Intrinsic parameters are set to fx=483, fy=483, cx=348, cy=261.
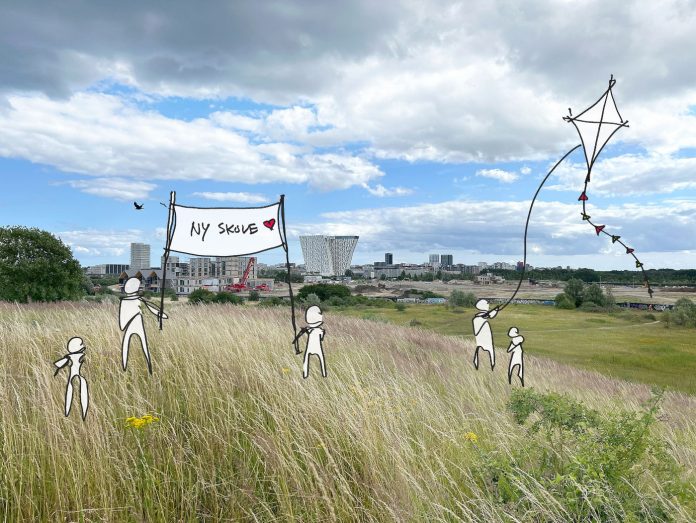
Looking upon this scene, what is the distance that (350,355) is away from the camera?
7.87 meters

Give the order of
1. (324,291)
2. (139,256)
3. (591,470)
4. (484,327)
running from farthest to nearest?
(324,291), (139,256), (484,327), (591,470)

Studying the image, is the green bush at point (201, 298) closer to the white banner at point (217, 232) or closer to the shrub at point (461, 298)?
the shrub at point (461, 298)

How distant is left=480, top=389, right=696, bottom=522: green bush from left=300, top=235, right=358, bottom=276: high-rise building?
291 inches

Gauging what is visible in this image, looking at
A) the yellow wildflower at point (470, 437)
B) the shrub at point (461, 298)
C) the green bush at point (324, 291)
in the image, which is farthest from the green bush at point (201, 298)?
the yellow wildflower at point (470, 437)

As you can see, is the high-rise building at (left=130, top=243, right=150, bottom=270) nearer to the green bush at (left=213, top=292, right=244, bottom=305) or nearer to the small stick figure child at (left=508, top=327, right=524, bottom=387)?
the green bush at (left=213, top=292, right=244, bottom=305)

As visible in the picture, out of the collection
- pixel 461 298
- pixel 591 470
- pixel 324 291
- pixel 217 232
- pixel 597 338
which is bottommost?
pixel 597 338

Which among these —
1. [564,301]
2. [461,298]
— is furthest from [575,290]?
Result: [461,298]

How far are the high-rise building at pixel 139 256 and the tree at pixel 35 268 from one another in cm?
2286

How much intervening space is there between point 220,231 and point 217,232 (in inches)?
1.1

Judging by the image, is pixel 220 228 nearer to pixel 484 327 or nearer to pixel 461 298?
pixel 484 327

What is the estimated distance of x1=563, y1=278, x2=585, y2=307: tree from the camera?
24.2 metres

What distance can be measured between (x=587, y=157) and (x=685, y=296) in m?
26.5

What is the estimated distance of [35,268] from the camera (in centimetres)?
2975

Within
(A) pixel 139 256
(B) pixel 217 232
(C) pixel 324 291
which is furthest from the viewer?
(C) pixel 324 291
